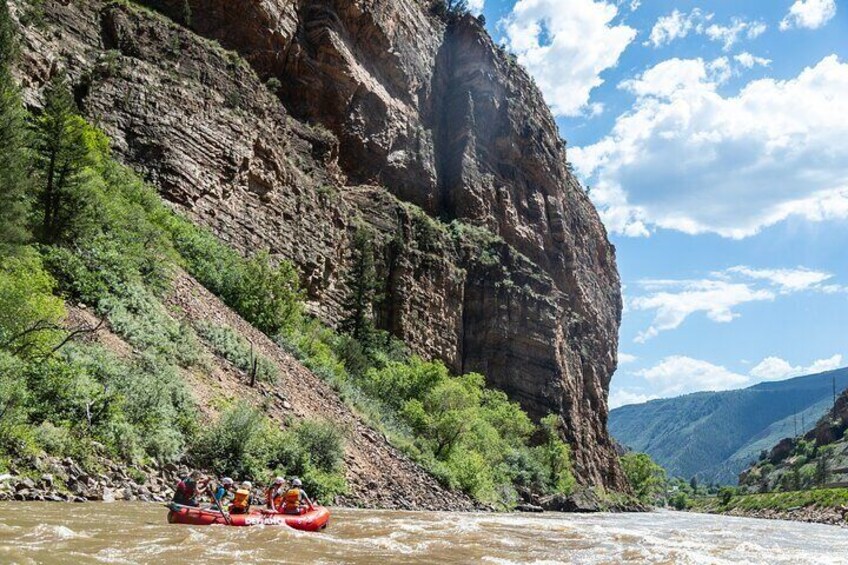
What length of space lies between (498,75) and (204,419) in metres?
70.2

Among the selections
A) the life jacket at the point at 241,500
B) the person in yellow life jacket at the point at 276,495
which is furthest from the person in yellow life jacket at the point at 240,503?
the person in yellow life jacket at the point at 276,495

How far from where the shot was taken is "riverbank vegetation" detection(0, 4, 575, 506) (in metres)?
15.9

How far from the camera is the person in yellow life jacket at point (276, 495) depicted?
1535cm

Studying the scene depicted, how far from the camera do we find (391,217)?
59.9 metres

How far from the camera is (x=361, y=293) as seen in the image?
52.0m

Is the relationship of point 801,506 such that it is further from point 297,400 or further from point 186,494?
point 186,494

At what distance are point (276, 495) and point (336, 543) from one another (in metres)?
3.58

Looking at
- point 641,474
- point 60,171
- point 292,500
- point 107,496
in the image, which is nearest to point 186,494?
point 107,496

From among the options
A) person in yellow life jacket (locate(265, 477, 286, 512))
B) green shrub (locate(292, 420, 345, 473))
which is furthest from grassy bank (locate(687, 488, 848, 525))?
person in yellow life jacket (locate(265, 477, 286, 512))

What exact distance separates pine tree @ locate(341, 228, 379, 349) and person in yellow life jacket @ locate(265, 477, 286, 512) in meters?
33.8

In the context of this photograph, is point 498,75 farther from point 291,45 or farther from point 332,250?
point 332,250

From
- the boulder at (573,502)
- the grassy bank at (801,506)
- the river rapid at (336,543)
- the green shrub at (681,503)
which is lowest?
the green shrub at (681,503)

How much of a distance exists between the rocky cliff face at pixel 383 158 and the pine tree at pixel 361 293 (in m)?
1.34

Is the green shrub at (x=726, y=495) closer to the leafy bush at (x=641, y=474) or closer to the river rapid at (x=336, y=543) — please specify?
the leafy bush at (x=641, y=474)
